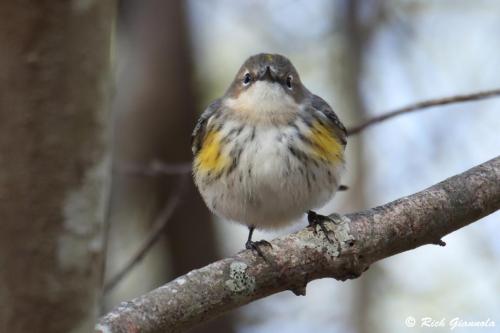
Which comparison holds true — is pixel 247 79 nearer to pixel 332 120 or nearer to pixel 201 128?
pixel 201 128

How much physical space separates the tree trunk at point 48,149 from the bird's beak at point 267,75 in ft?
10.5

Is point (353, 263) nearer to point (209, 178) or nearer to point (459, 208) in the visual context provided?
point (459, 208)

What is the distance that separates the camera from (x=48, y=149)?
158 cm

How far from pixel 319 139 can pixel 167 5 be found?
3.55 metres

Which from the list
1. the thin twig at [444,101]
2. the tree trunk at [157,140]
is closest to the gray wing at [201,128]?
the thin twig at [444,101]

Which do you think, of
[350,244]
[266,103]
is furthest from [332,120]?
[350,244]

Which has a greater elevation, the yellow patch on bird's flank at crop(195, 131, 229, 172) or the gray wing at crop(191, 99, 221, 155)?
the gray wing at crop(191, 99, 221, 155)

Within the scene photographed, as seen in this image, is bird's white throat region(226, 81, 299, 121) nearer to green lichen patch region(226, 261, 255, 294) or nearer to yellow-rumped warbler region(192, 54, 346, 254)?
yellow-rumped warbler region(192, 54, 346, 254)

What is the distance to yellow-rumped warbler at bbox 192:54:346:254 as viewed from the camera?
14.8ft

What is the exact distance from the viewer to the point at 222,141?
4.73 m

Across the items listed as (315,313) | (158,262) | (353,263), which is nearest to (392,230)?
(353,263)

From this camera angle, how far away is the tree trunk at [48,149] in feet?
5.07

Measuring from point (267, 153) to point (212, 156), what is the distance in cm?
38

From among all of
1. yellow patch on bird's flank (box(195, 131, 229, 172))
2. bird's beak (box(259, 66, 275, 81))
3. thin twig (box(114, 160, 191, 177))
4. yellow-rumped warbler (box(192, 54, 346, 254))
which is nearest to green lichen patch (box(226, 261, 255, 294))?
yellow-rumped warbler (box(192, 54, 346, 254))
